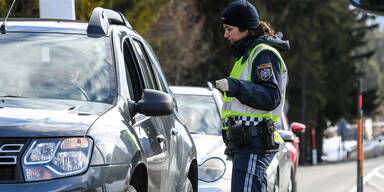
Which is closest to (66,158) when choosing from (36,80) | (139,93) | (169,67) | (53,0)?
(36,80)

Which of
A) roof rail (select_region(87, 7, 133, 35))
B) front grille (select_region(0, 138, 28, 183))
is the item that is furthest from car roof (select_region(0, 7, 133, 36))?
front grille (select_region(0, 138, 28, 183))

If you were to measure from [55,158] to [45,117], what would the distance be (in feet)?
0.95

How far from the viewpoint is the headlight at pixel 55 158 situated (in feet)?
12.7

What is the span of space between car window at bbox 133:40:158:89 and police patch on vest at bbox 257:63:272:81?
2.55 feet

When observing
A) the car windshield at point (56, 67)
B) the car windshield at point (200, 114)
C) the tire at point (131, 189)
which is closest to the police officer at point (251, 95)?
the car windshield at point (56, 67)

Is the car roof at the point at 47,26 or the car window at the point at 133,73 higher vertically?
the car roof at the point at 47,26

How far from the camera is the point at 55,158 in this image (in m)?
3.91

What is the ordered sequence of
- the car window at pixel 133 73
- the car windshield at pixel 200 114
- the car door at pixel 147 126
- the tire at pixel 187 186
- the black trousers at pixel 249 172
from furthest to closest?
the car windshield at pixel 200 114 < the tire at pixel 187 186 < the black trousers at pixel 249 172 < the car window at pixel 133 73 < the car door at pixel 147 126

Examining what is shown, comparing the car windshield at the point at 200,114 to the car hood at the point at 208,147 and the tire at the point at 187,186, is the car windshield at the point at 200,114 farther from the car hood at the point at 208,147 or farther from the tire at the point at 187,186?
the tire at the point at 187,186

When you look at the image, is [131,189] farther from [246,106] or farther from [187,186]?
[187,186]

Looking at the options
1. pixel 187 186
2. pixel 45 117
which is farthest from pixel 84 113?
pixel 187 186

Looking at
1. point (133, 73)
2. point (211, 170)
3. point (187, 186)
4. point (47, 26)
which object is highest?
point (47, 26)

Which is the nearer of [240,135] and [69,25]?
[69,25]

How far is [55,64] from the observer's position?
4.93 metres
